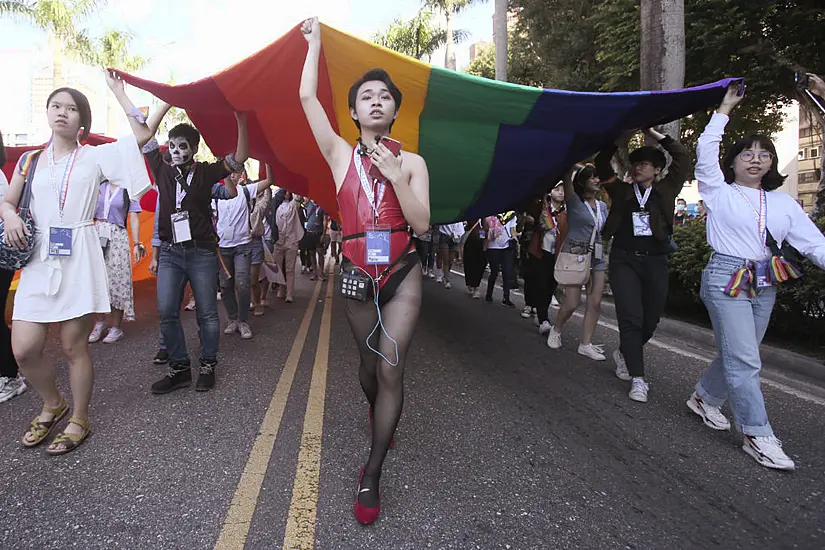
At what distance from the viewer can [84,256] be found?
290cm

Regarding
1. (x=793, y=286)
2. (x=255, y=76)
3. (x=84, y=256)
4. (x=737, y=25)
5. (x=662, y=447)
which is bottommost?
(x=662, y=447)

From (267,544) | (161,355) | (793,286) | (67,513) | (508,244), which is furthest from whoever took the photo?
(508,244)

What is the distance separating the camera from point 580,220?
5078 mm

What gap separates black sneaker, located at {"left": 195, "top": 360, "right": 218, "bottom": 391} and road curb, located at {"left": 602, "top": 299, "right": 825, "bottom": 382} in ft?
14.2

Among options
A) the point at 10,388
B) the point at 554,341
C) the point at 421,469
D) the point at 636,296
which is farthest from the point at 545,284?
the point at 10,388

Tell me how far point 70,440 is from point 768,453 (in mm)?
4058

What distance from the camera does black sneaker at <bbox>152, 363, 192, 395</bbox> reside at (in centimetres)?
384

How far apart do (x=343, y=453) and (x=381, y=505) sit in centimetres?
58

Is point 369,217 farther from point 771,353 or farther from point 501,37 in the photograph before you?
point 501,37

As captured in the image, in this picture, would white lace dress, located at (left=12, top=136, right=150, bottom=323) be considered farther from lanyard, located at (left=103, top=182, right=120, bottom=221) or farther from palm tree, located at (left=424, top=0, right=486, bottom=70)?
palm tree, located at (left=424, top=0, right=486, bottom=70)

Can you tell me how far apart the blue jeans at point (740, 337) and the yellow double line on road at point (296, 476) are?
253 centimetres

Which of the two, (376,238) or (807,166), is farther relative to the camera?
(807,166)

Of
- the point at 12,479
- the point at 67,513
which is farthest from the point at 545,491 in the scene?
the point at 12,479

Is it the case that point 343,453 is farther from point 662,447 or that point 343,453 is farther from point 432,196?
point 432,196
